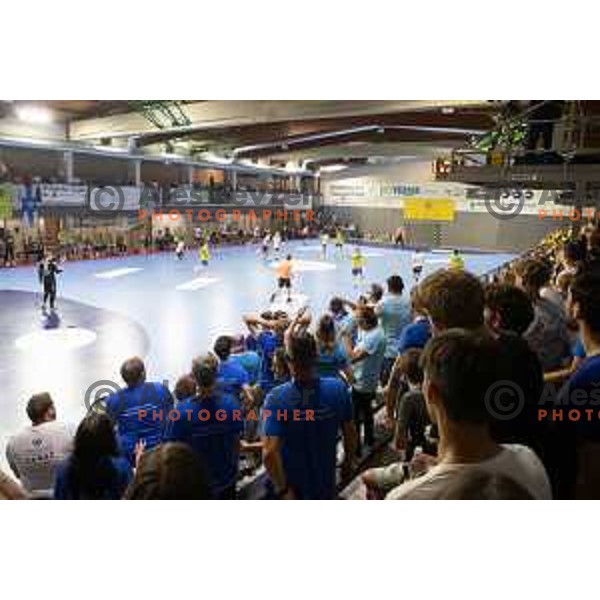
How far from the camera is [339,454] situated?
4371 millimetres

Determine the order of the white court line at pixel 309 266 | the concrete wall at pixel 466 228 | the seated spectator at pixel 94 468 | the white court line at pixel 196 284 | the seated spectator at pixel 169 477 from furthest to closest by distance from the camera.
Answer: the white court line at pixel 309 266, the white court line at pixel 196 284, the concrete wall at pixel 466 228, the seated spectator at pixel 94 468, the seated spectator at pixel 169 477

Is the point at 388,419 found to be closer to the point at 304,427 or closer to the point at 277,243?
the point at 304,427

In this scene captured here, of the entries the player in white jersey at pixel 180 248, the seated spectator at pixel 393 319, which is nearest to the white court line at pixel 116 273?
the player in white jersey at pixel 180 248

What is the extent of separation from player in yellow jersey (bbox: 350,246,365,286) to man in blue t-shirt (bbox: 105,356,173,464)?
11371mm

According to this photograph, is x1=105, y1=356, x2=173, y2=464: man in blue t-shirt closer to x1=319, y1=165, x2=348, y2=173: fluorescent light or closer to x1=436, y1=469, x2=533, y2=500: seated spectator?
x1=436, y1=469, x2=533, y2=500: seated spectator

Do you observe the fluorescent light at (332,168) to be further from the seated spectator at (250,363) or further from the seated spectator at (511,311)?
the seated spectator at (511,311)

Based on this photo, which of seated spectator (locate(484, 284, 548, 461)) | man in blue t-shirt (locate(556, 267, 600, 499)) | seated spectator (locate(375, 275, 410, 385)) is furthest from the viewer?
seated spectator (locate(375, 275, 410, 385))

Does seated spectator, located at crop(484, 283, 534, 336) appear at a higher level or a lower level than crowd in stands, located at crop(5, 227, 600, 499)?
higher

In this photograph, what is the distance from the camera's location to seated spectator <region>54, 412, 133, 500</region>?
301 cm

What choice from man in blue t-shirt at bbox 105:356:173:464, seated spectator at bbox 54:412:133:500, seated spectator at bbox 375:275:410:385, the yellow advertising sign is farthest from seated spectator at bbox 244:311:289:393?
the yellow advertising sign

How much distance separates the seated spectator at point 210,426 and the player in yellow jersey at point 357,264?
11.8 metres

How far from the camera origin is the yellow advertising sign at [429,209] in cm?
1095

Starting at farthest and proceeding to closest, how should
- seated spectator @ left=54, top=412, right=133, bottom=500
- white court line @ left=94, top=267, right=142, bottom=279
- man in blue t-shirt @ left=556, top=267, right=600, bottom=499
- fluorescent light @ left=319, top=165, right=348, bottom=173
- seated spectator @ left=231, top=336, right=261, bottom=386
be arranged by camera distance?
white court line @ left=94, top=267, right=142, bottom=279 < fluorescent light @ left=319, top=165, right=348, bottom=173 < seated spectator @ left=231, top=336, right=261, bottom=386 < seated spectator @ left=54, top=412, right=133, bottom=500 < man in blue t-shirt @ left=556, top=267, right=600, bottom=499

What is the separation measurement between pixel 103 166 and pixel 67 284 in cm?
707
